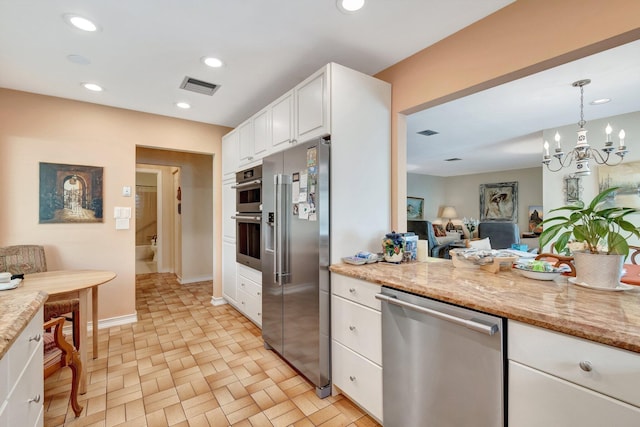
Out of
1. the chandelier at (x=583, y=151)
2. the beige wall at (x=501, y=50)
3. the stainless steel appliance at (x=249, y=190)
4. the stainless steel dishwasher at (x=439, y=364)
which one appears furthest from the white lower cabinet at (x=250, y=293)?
the chandelier at (x=583, y=151)

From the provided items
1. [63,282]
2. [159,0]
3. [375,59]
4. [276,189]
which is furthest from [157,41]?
[63,282]

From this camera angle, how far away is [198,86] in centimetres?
266

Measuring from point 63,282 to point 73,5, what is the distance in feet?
5.83

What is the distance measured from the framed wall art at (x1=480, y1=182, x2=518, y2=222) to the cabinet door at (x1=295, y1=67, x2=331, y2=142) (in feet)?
24.0

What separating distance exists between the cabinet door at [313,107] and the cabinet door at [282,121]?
113 millimetres

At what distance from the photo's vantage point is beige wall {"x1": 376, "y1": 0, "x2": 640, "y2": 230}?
1308 millimetres

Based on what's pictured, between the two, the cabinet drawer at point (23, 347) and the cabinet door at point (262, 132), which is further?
the cabinet door at point (262, 132)

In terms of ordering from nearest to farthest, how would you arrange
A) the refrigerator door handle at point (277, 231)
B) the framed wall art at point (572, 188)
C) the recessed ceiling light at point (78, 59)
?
the recessed ceiling light at point (78, 59), the refrigerator door handle at point (277, 231), the framed wall art at point (572, 188)

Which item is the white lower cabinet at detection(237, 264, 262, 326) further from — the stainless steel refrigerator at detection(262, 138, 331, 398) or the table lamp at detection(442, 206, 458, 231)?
the table lamp at detection(442, 206, 458, 231)

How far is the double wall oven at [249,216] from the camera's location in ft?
9.18

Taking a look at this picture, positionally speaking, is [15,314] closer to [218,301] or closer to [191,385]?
[191,385]

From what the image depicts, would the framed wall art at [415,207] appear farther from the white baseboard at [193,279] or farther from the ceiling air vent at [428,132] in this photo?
the white baseboard at [193,279]

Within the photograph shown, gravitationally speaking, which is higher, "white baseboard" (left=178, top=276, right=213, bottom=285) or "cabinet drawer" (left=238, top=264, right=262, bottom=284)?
"cabinet drawer" (left=238, top=264, right=262, bottom=284)

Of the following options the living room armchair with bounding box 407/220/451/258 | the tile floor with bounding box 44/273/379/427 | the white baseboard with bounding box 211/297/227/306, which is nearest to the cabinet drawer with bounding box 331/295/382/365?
the tile floor with bounding box 44/273/379/427
